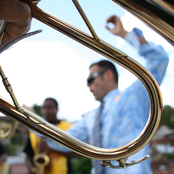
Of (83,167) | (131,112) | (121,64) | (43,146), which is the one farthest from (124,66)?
(83,167)

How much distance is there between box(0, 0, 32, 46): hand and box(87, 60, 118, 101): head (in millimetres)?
1098

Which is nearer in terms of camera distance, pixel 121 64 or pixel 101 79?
pixel 121 64

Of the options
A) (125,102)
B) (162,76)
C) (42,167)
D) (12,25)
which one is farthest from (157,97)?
(42,167)

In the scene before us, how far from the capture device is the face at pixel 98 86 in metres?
1.51

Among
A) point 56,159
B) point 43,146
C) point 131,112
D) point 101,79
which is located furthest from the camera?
point 43,146

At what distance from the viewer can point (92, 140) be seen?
1.31 meters

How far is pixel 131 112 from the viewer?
1243 mm

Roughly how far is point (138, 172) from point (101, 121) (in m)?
0.39

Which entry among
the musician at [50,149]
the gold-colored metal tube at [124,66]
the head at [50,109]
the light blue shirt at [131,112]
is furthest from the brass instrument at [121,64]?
the head at [50,109]

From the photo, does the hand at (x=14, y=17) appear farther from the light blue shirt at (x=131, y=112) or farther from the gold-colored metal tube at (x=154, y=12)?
the light blue shirt at (x=131, y=112)

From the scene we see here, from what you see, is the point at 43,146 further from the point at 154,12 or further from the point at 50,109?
the point at 154,12

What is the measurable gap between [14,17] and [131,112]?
1.00m

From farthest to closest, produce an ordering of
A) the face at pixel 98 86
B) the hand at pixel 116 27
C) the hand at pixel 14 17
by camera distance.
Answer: the face at pixel 98 86 < the hand at pixel 116 27 < the hand at pixel 14 17

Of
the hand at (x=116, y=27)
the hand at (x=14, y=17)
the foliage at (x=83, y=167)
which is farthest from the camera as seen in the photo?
the foliage at (x=83, y=167)
